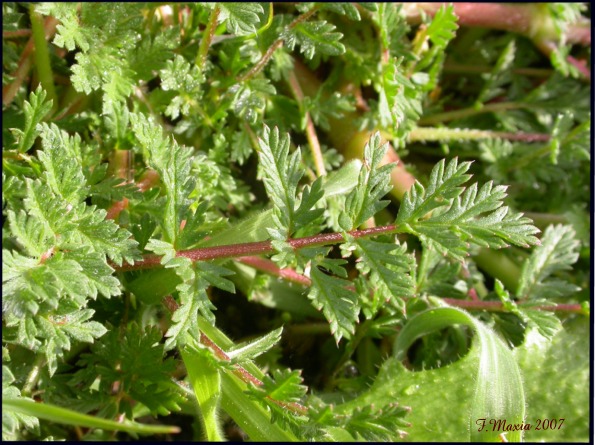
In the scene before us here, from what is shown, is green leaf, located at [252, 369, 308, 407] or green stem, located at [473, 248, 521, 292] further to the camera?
green stem, located at [473, 248, 521, 292]

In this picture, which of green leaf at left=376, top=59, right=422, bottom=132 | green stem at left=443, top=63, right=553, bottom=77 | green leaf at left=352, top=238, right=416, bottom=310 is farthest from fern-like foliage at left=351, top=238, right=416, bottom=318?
green stem at left=443, top=63, right=553, bottom=77

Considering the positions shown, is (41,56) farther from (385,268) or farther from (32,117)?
(385,268)

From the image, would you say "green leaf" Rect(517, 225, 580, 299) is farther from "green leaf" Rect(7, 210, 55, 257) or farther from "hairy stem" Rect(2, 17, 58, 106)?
"hairy stem" Rect(2, 17, 58, 106)

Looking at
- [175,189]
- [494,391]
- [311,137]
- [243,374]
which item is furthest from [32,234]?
[494,391]

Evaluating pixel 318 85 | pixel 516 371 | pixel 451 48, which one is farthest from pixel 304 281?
pixel 451 48

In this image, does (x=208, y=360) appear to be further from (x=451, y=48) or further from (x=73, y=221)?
(x=451, y=48)

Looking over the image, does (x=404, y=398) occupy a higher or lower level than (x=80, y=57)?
lower
